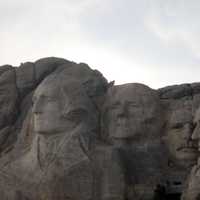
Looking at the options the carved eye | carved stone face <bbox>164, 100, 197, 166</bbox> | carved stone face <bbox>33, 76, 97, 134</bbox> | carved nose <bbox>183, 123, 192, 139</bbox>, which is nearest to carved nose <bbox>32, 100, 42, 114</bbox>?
carved stone face <bbox>33, 76, 97, 134</bbox>

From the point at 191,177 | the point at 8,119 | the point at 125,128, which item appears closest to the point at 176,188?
the point at 191,177

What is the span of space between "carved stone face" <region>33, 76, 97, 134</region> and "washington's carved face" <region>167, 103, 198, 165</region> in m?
1.80

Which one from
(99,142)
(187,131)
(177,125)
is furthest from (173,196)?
(99,142)

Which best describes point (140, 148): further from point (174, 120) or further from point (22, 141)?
point (22, 141)

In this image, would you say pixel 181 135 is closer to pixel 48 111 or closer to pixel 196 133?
pixel 196 133

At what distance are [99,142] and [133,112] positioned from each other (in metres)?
0.98

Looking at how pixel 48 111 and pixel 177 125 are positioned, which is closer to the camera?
pixel 177 125

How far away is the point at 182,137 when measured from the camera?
47.5 feet

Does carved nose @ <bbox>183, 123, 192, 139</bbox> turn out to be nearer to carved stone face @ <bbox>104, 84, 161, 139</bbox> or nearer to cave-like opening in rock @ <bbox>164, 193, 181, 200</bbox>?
carved stone face @ <bbox>104, 84, 161, 139</bbox>

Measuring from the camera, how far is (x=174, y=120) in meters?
14.7

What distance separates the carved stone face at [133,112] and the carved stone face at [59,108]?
543 mm

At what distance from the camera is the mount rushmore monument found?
14.2 metres

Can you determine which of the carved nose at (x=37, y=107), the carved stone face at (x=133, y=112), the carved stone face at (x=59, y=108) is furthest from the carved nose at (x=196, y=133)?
the carved nose at (x=37, y=107)

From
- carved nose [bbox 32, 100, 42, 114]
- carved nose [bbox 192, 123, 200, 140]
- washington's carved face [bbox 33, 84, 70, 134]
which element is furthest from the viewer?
carved nose [bbox 32, 100, 42, 114]
